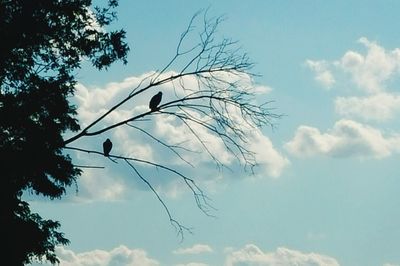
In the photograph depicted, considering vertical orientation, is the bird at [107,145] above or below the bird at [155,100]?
below

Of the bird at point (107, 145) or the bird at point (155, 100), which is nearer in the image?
the bird at point (155, 100)

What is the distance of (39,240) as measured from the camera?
1903 cm

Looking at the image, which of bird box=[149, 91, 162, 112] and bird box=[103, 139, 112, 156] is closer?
bird box=[149, 91, 162, 112]

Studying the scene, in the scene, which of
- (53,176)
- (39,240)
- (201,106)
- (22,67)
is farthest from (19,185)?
(39,240)

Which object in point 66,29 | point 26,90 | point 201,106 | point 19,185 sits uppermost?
point 66,29

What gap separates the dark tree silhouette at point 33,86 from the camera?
10.9m

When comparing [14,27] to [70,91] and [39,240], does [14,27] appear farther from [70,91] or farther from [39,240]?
[39,240]

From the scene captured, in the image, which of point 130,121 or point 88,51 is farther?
point 88,51

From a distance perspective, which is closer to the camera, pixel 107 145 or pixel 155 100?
pixel 155 100

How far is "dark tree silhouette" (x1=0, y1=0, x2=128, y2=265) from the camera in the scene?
35.7 ft

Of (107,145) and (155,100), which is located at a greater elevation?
(155,100)

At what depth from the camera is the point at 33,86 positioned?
14.2 metres

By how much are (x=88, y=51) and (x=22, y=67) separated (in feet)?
5.16

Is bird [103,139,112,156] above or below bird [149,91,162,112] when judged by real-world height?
below
